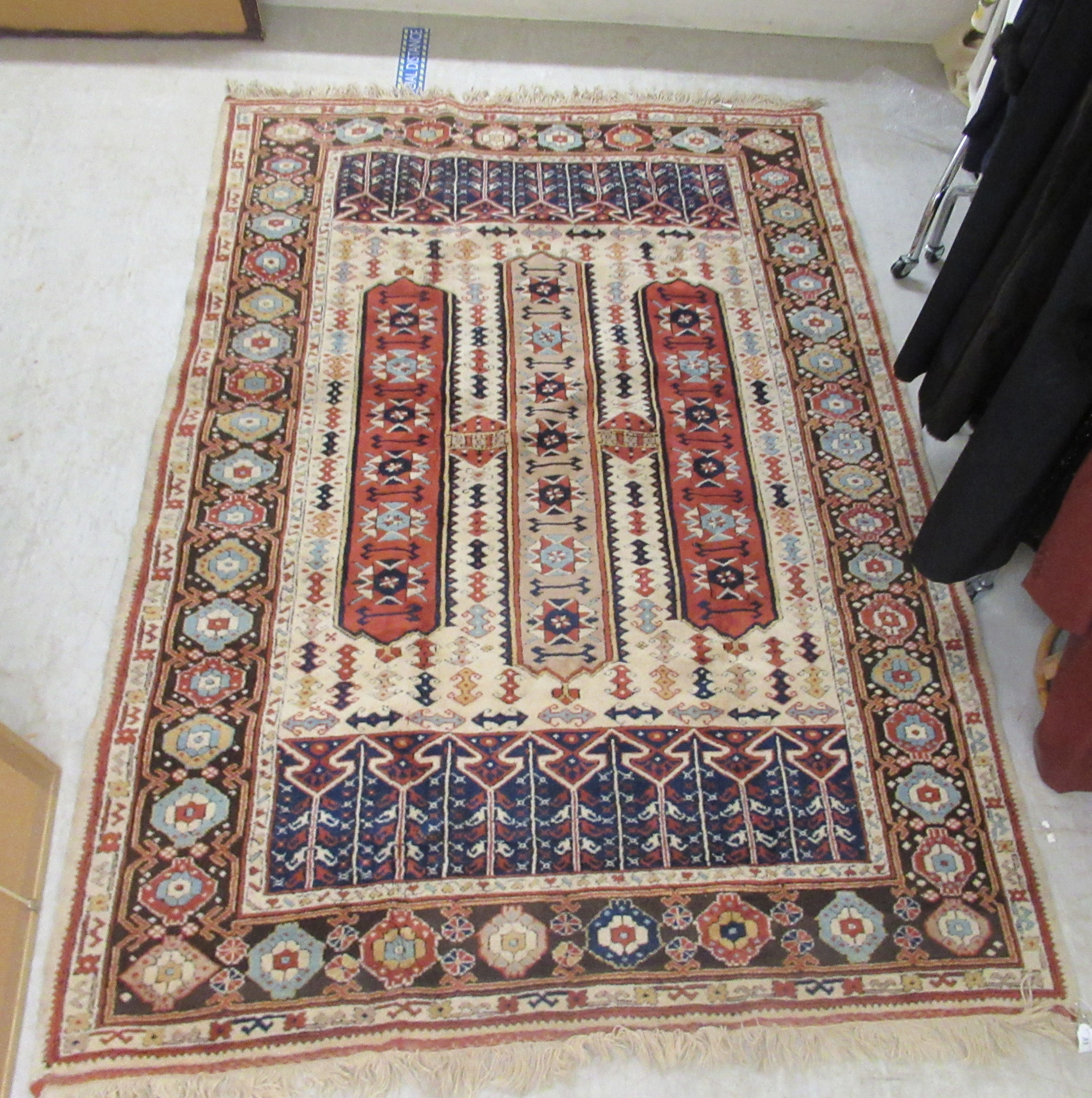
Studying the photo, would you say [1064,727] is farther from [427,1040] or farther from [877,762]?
[427,1040]

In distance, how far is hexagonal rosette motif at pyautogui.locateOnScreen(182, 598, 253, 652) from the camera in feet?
5.21

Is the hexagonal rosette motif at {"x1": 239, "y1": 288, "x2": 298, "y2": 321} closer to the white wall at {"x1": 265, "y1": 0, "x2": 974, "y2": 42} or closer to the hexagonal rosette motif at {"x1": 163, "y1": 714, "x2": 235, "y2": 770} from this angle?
the hexagonal rosette motif at {"x1": 163, "y1": 714, "x2": 235, "y2": 770}

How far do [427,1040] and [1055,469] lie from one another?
3.80 ft

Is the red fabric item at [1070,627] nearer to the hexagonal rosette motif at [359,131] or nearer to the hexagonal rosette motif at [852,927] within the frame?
the hexagonal rosette motif at [852,927]

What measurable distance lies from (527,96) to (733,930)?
1.97 metres

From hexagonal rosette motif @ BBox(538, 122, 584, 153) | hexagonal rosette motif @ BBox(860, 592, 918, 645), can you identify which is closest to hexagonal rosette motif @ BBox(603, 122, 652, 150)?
hexagonal rosette motif @ BBox(538, 122, 584, 153)

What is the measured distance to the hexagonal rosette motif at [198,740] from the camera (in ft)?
4.87

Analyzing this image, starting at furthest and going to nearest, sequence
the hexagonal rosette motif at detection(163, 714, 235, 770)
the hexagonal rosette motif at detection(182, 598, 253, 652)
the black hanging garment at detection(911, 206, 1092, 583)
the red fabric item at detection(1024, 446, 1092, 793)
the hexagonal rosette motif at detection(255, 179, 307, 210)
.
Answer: the hexagonal rosette motif at detection(255, 179, 307, 210) < the hexagonal rosette motif at detection(182, 598, 253, 652) < the hexagonal rosette motif at detection(163, 714, 235, 770) < the red fabric item at detection(1024, 446, 1092, 793) < the black hanging garment at detection(911, 206, 1092, 583)

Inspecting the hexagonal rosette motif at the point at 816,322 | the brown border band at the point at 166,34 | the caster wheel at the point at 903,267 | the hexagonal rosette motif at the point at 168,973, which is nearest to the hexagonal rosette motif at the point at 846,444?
the hexagonal rosette motif at the point at 816,322

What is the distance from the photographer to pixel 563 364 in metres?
1.94

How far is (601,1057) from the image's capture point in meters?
1.32

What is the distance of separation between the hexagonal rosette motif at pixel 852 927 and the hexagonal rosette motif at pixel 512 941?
0.41 metres

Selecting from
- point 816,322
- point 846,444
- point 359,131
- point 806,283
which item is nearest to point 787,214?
point 806,283

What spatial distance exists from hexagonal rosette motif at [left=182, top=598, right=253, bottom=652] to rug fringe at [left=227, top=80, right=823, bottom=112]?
1.38 m
